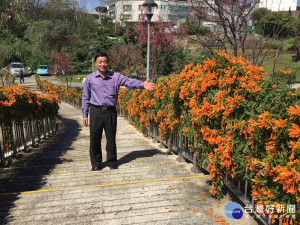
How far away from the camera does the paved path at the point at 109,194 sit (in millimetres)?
2805

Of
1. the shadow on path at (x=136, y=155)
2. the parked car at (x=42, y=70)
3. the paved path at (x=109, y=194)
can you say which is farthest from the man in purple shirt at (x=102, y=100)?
the parked car at (x=42, y=70)

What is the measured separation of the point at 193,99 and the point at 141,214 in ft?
5.17

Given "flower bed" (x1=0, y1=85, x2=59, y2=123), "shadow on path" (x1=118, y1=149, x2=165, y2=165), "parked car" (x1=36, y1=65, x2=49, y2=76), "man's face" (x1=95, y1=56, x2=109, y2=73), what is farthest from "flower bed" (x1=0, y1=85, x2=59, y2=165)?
"parked car" (x1=36, y1=65, x2=49, y2=76)

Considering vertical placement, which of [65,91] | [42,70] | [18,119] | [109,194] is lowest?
[65,91]

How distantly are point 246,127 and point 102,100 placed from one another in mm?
2451

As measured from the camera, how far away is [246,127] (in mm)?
2498

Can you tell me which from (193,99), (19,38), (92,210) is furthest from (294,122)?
(19,38)

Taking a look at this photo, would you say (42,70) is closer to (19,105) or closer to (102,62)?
(19,105)

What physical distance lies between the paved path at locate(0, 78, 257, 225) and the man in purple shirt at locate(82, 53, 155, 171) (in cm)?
33

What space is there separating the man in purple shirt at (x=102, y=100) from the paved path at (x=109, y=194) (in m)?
0.33

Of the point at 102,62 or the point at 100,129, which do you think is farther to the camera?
the point at 100,129

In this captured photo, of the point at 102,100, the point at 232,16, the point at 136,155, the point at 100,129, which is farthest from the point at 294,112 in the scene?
the point at 232,16

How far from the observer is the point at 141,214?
286cm

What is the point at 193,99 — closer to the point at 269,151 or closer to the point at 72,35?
the point at 269,151
